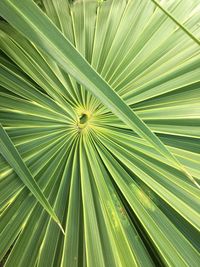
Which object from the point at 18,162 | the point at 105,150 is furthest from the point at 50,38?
the point at 105,150

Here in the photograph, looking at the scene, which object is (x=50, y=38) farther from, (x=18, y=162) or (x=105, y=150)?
(x=105, y=150)

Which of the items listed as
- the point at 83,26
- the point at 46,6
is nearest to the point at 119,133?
the point at 83,26

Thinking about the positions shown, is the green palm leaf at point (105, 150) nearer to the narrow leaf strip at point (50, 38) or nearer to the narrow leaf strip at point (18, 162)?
the narrow leaf strip at point (18, 162)

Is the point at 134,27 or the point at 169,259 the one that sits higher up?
the point at 134,27

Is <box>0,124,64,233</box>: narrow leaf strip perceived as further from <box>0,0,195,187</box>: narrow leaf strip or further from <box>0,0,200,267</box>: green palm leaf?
<box>0,0,195,187</box>: narrow leaf strip

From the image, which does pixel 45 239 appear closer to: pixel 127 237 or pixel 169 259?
pixel 127 237

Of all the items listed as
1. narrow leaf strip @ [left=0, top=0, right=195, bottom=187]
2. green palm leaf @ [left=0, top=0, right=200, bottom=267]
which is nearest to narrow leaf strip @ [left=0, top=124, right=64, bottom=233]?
green palm leaf @ [left=0, top=0, right=200, bottom=267]

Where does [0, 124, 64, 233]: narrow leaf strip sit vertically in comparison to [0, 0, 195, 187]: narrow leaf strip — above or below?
below

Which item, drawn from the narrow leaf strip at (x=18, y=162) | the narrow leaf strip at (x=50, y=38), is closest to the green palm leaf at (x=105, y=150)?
the narrow leaf strip at (x=18, y=162)
